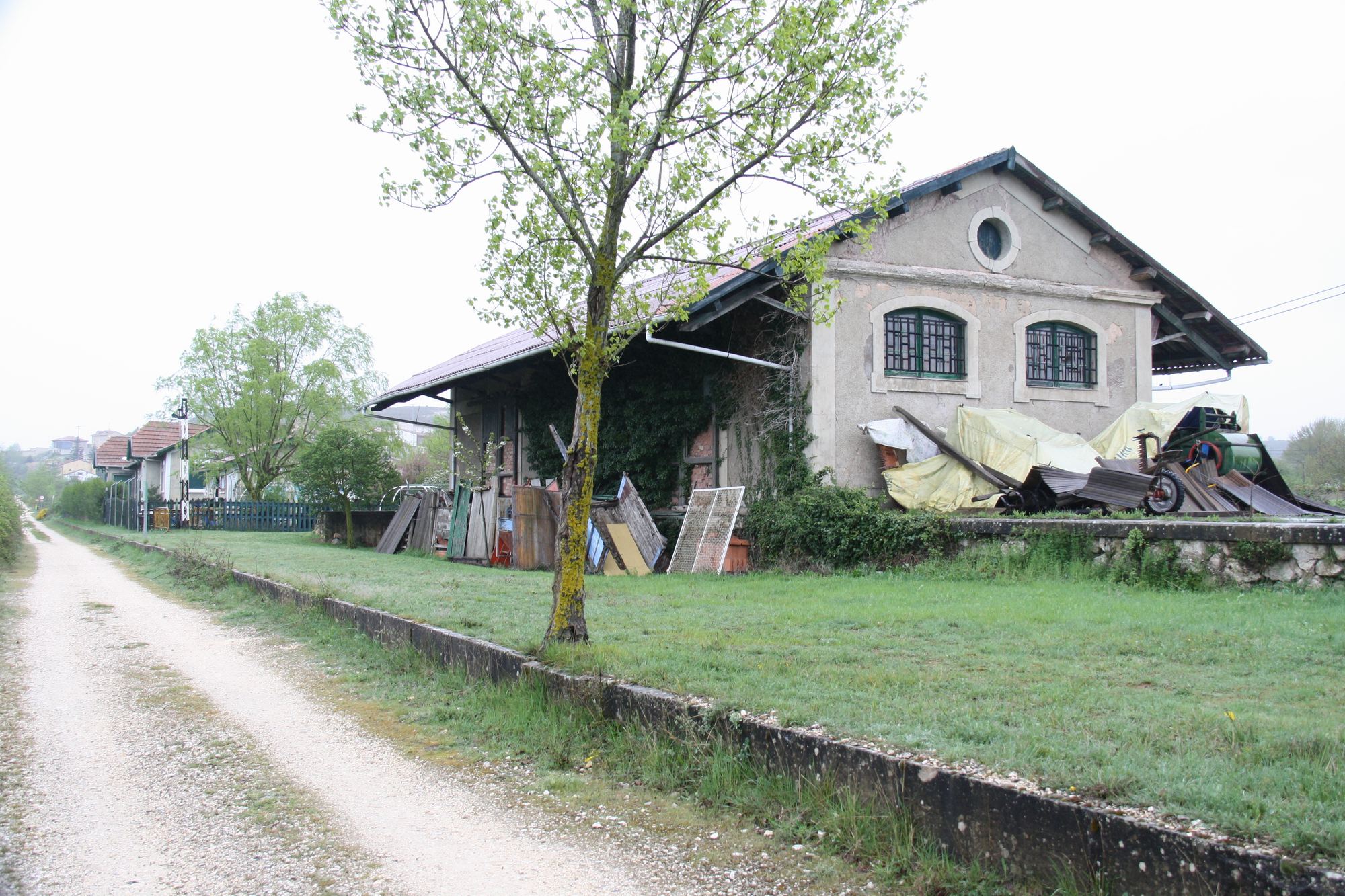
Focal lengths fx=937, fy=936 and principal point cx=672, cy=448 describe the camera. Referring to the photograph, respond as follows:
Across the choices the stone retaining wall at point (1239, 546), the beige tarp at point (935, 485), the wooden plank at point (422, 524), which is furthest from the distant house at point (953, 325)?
the stone retaining wall at point (1239, 546)

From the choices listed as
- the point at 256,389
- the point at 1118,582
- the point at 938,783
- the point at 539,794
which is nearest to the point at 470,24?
the point at 539,794

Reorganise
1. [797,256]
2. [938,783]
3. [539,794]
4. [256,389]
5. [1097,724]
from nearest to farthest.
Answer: [938,783]
[1097,724]
[539,794]
[797,256]
[256,389]

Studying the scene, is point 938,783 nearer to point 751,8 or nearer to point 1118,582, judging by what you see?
point 751,8

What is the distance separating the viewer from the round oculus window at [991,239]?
15219mm

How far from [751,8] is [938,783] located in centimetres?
532

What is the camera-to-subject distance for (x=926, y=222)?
14.7 metres

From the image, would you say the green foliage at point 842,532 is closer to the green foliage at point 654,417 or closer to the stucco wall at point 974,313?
the stucco wall at point 974,313

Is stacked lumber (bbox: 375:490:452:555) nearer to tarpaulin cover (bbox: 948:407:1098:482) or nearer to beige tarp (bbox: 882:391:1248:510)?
beige tarp (bbox: 882:391:1248:510)

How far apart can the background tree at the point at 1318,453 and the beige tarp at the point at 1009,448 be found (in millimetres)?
12815

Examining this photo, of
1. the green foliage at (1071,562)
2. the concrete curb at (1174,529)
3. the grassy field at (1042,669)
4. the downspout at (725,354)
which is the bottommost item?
the grassy field at (1042,669)

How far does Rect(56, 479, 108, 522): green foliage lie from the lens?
169ft

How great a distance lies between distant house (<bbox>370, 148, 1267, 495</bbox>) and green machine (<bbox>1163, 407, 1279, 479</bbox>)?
2.83 meters

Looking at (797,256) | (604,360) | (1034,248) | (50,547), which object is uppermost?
(1034,248)

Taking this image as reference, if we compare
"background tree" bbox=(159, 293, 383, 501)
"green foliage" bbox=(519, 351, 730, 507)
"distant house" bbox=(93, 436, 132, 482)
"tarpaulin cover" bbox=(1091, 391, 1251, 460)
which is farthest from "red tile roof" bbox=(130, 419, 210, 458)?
"tarpaulin cover" bbox=(1091, 391, 1251, 460)
